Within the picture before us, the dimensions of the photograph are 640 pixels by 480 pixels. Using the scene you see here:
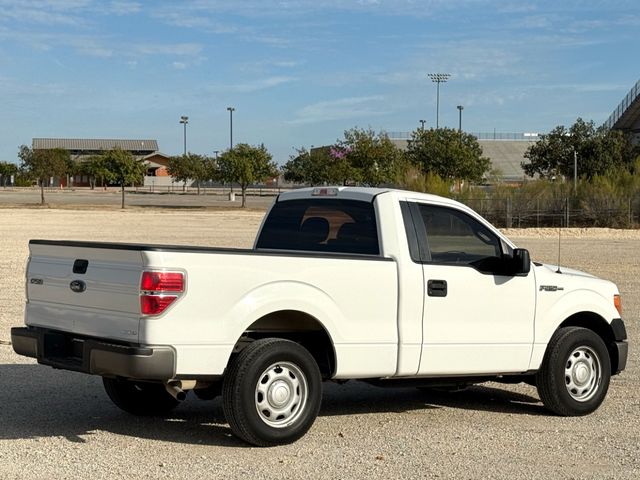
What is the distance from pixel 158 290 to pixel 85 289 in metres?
0.83

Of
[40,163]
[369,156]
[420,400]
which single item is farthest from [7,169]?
[420,400]

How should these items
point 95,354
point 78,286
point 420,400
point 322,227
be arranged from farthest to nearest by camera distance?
point 420,400 → point 322,227 → point 78,286 → point 95,354

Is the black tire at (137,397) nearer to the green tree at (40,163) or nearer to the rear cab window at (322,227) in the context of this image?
the rear cab window at (322,227)

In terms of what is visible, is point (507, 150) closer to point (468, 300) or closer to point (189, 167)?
point (189, 167)

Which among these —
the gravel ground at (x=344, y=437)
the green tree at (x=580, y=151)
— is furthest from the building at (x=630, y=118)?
the gravel ground at (x=344, y=437)

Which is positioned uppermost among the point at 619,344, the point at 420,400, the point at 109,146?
the point at 109,146

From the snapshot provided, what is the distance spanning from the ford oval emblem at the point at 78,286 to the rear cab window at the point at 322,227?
214cm

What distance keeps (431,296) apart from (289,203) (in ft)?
5.73

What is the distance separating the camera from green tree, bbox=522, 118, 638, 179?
7125 cm

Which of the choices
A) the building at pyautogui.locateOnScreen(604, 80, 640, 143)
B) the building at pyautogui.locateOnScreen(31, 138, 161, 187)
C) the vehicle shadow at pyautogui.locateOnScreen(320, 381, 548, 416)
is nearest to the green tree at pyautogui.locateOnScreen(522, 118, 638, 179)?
the building at pyautogui.locateOnScreen(604, 80, 640, 143)

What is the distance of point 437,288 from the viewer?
333 inches

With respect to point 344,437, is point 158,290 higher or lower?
higher

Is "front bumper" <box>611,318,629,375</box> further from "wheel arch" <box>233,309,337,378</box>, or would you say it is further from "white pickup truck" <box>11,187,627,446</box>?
"wheel arch" <box>233,309,337,378</box>

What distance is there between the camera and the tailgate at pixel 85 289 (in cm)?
727
